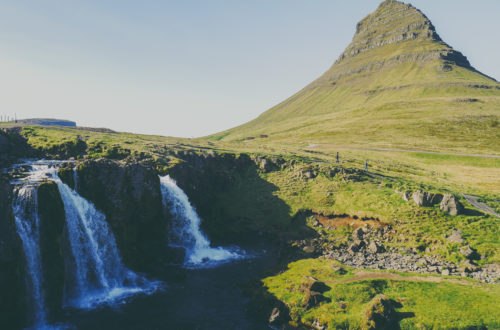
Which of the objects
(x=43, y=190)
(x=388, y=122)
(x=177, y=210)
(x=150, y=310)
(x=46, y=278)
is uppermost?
(x=388, y=122)

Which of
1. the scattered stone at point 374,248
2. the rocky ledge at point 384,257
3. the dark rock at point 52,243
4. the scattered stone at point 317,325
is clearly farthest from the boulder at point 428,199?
the dark rock at point 52,243

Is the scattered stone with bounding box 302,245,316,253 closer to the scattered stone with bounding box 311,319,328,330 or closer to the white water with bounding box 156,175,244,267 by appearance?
the white water with bounding box 156,175,244,267

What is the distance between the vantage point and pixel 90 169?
43.8m

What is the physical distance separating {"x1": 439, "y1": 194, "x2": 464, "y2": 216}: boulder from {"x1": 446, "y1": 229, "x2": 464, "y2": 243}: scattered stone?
16.2 ft

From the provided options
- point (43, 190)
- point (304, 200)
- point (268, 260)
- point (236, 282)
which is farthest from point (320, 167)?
point (43, 190)

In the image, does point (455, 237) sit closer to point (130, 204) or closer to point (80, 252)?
point (130, 204)

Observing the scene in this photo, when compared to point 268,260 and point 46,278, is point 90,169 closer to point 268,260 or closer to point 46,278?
point 46,278

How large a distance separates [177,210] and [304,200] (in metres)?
26.5

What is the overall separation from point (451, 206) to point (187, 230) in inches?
1790

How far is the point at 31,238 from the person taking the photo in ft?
110

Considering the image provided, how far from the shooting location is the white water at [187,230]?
50.1m

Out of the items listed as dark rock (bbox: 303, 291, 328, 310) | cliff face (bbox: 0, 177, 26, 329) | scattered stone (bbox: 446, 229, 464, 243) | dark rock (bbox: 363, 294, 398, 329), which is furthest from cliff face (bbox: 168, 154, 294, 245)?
cliff face (bbox: 0, 177, 26, 329)

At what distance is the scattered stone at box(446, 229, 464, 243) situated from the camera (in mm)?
42812

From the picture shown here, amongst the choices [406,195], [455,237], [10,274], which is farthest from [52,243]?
[406,195]
